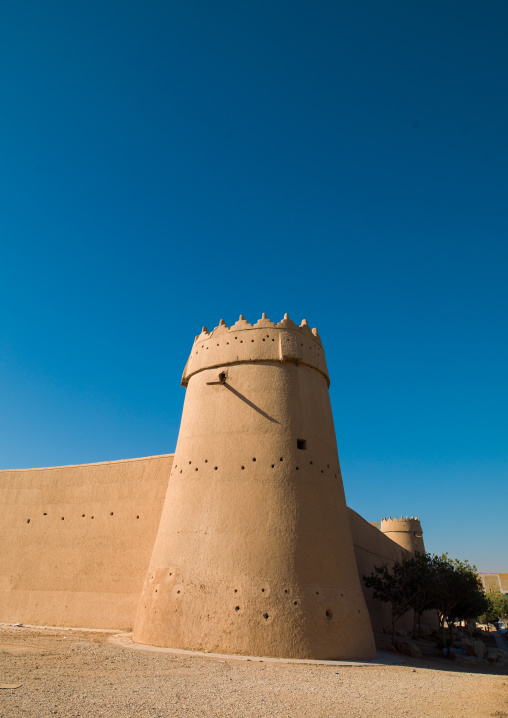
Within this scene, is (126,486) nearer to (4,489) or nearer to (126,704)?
(4,489)

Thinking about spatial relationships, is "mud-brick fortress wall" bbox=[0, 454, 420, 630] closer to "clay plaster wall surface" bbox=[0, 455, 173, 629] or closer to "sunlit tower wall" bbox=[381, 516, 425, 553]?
"clay plaster wall surface" bbox=[0, 455, 173, 629]

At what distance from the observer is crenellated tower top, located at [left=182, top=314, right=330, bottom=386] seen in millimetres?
12844

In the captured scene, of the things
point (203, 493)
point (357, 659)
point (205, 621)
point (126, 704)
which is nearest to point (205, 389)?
point (203, 493)

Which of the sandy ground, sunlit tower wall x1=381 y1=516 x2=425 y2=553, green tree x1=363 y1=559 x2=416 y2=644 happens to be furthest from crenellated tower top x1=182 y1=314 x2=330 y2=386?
sunlit tower wall x1=381 y1=516 x2=425 y2=553

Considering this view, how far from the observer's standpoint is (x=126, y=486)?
15336 mm

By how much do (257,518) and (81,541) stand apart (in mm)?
7530

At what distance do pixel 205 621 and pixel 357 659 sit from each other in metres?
3.36

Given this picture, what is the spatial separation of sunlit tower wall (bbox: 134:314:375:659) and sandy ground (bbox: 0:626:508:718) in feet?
3.37

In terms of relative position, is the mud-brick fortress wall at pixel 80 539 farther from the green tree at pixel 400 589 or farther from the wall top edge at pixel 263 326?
the green tree at pixel 400 589

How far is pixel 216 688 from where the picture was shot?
6320mm

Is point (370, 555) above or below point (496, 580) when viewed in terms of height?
below

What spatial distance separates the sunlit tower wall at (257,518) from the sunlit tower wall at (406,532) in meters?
22.8

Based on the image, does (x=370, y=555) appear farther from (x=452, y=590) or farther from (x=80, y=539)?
(x=80, y=539)

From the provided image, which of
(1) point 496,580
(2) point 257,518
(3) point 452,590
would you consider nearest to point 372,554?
(3) point 452,590
